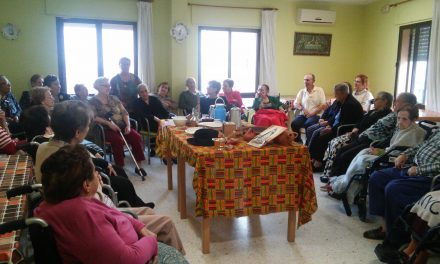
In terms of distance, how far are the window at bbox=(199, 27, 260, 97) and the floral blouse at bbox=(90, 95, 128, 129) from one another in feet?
7.73

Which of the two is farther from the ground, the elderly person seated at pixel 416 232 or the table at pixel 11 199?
the table at pixel 11 199

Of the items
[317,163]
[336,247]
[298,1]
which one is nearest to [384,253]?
[336,247]

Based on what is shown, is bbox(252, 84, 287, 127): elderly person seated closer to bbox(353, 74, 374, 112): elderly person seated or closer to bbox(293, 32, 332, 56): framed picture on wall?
bbox(353, 74, 374, 112): elderly person seated

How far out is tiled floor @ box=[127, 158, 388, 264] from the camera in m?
2.31

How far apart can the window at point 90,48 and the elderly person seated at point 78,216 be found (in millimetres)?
4940

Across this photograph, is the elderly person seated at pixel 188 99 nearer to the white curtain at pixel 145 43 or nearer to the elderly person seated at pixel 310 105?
the white curtain at pixel 145 43

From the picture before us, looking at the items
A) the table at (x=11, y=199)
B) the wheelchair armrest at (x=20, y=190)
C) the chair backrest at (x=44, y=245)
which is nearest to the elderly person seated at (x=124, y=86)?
the table at (x=11, y=199)

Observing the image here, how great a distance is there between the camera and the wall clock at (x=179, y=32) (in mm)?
5785

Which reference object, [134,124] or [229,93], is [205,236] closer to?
[134,124]

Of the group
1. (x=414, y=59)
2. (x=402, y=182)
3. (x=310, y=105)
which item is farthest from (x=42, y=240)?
(x=414, y=59)

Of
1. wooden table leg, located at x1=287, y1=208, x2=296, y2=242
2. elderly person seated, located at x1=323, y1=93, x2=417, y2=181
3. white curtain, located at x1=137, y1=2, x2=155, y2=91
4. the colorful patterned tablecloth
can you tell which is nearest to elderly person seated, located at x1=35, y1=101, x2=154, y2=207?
the colorful patterned tablecloth

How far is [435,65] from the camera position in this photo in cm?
503

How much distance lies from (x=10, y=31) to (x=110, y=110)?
247cm

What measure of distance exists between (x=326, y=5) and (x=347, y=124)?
352cm
